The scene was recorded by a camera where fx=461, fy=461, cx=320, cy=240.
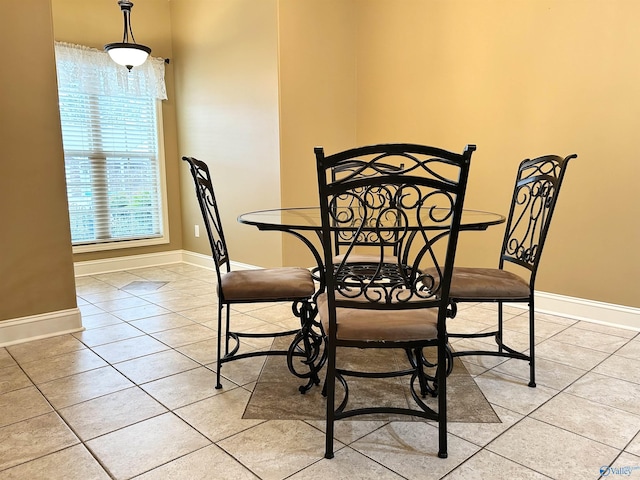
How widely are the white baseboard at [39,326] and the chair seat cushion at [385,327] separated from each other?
1956 mm

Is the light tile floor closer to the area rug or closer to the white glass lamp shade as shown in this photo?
the area rug

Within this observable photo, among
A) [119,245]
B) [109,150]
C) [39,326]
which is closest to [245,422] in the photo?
[39,326]

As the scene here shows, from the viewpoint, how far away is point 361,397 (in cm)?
195

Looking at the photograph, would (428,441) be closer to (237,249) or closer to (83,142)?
(237,249)

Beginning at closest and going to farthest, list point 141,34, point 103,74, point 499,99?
point 499,99 → point 103,74 → point 141,34

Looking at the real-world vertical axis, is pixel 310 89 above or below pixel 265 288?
above

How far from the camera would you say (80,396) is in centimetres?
198

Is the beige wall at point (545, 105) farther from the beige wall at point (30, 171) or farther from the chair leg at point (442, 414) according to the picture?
the beige wall at point (30, 171)

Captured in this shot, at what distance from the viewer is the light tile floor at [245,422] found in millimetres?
1486

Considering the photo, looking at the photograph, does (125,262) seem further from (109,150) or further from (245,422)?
(245,422)

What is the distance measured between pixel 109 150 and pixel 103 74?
695 millimetres

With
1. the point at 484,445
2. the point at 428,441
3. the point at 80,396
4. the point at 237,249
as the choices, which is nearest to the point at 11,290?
the point at 80,396

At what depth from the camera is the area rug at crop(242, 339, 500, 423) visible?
1.81 metres

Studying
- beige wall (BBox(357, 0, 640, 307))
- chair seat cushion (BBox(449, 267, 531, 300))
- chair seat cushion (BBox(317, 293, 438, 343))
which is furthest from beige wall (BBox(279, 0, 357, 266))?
chair seat cushion (BBox(317, 293, 438, 343))
